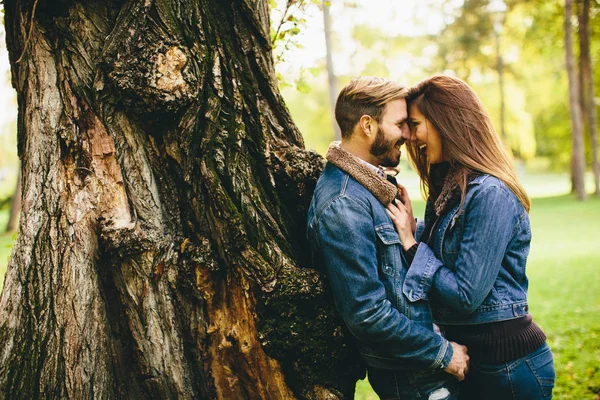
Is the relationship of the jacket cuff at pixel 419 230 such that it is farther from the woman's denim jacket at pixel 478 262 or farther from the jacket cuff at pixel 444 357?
the jacket cuff at pixel 444 357

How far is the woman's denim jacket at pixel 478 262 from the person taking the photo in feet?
7.88

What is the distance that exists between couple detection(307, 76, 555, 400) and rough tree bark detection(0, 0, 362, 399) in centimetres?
25

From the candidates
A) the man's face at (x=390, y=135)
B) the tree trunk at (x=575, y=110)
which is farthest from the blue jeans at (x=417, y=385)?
the tree trunk at (x=575, y=110)

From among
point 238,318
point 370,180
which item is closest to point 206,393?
point 238,318

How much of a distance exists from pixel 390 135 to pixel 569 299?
6.43 meters

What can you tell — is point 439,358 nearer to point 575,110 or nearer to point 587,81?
point 575,110

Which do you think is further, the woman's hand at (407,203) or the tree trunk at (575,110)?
the tree trunk at (575,110)

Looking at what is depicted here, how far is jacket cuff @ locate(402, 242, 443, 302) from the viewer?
8.20 ft

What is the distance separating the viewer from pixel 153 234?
2482 mm

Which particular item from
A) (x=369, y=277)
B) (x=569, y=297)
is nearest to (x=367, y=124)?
(x=369, y=277)

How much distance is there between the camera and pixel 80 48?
99.4 inches

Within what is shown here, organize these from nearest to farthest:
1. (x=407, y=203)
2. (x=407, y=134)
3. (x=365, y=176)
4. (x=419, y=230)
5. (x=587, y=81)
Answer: (x=365, y=176)
(x=407, y=134)
(x=407, y=203)
(x=419, y=230)
(x=587, y=81)

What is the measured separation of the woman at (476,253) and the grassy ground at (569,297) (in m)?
2.24

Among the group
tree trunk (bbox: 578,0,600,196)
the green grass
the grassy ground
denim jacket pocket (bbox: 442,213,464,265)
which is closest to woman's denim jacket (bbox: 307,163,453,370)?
denim jacket pocket (bbox: 442,213,464,265)
